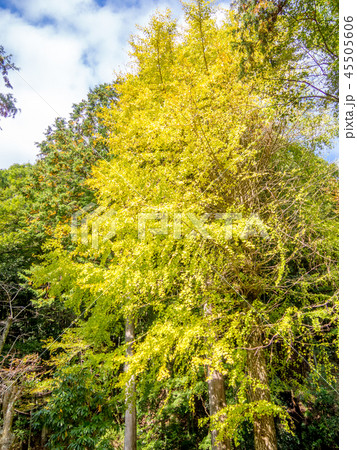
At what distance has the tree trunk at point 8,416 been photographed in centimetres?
562

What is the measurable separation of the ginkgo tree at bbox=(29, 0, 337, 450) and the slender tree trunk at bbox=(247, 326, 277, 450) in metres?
0.02

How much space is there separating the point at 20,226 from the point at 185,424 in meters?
10.8

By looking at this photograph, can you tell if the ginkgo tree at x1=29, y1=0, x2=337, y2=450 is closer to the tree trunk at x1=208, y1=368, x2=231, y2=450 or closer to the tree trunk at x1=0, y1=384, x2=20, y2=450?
the tree trunk at x1=208, y1=368, x2=231, y2=450

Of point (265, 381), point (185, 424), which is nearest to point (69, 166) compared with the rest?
point (265, 381)

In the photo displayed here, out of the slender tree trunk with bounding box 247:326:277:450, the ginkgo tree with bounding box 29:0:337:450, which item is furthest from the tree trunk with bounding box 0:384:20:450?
the slender tree trunk with bounding box 247:326:277:450

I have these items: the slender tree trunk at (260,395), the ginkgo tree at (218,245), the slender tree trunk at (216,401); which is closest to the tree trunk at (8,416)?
the ginkgo tree at (218,245)

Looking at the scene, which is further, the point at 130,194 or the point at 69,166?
the point at 69,166

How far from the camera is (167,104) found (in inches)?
210

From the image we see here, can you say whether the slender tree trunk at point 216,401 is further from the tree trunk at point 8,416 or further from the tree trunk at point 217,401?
the tree trunk at point 8,416

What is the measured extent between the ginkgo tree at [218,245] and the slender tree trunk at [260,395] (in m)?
0.02

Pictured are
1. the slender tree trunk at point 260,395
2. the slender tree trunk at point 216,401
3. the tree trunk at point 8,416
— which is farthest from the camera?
the tree trunk at point 8,416

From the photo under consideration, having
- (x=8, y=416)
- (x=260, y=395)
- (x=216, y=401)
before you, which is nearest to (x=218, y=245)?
(x=260, y=395)

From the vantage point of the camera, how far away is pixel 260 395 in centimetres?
422
